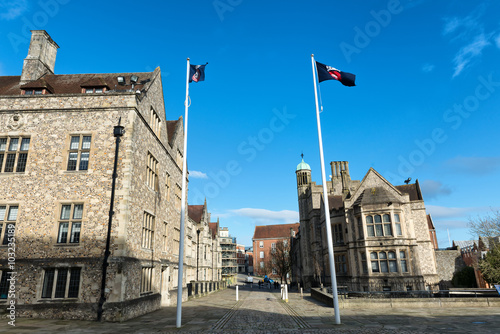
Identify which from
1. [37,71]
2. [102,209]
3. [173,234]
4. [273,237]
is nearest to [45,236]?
[102,209]

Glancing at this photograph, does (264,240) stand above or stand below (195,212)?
below

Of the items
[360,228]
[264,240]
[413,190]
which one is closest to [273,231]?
[264,240]

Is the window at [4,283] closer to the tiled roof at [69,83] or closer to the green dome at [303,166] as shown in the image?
the tiled roof at [69,83]

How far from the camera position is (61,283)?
15.2m

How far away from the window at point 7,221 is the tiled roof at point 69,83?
7.56 metres

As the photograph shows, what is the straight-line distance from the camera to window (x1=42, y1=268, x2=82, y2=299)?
15070mm

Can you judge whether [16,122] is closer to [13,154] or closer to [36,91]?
[13,154]

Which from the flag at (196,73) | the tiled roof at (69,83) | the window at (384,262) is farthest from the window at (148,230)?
the window at (384,262)

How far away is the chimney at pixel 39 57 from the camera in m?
22.2

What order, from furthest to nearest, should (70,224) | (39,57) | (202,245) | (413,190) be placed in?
(202,245)
(413,190)
(39,57)
(70,224)

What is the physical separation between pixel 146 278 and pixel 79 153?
8.68 m

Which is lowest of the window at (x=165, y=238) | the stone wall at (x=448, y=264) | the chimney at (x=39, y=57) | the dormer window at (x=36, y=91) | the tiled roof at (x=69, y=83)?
the stone wall at (x=448, y=264)

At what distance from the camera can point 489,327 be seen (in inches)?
447

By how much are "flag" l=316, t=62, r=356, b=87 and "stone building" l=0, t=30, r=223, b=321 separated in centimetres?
1074
